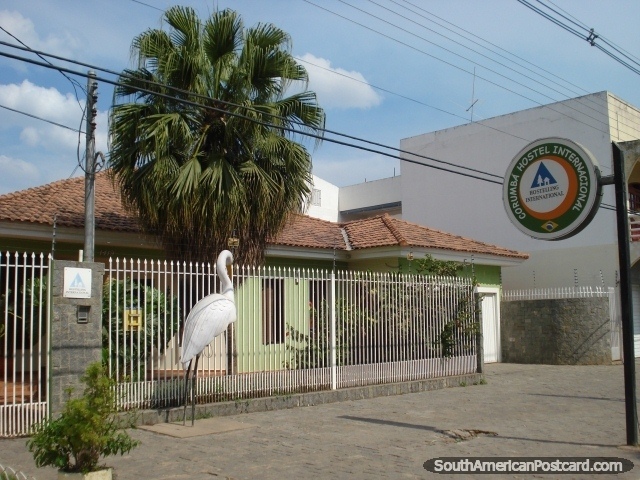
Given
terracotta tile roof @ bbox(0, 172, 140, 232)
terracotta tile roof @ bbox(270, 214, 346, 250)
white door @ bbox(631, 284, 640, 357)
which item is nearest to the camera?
terracotta tile roof @ bbox(0, 172, 140, 232)

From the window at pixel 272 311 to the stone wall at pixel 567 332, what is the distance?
35.3ft

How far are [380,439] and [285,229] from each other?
832 centimetres

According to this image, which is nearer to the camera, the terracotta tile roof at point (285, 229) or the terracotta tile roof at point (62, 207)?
the terracotta tile roof at point (62, 207)

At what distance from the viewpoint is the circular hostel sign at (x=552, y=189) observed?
8562 mm

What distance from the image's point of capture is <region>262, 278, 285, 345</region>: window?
11688mm

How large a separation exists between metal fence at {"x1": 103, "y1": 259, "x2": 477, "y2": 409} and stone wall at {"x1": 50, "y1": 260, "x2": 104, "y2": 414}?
0.90ft

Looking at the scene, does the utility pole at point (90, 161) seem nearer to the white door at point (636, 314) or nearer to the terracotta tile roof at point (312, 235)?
the terracotta tile roof at point (312, 235)

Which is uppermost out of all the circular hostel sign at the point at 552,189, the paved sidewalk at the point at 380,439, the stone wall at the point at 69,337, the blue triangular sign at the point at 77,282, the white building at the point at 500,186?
the white building at the point at 500,186

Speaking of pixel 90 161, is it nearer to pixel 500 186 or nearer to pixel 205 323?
pixel 205 323

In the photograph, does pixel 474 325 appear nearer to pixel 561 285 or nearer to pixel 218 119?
pixel 218 119

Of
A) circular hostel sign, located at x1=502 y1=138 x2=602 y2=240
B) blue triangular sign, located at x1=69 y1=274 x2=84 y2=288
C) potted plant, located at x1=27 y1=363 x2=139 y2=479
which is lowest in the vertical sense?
potted plant, located at x1=27 y1=363 x2=139 y2=479

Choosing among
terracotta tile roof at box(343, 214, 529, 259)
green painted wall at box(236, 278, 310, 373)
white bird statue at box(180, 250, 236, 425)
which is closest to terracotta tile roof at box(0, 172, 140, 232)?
green painted wall at box(236, 278, 310, 373)

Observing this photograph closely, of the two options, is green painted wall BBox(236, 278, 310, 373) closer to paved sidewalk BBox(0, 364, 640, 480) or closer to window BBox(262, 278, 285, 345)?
window BBox(262, 278, 285, 345)

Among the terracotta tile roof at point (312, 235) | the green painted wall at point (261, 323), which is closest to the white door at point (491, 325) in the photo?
the terracotta tile roof at point (312, 235)
